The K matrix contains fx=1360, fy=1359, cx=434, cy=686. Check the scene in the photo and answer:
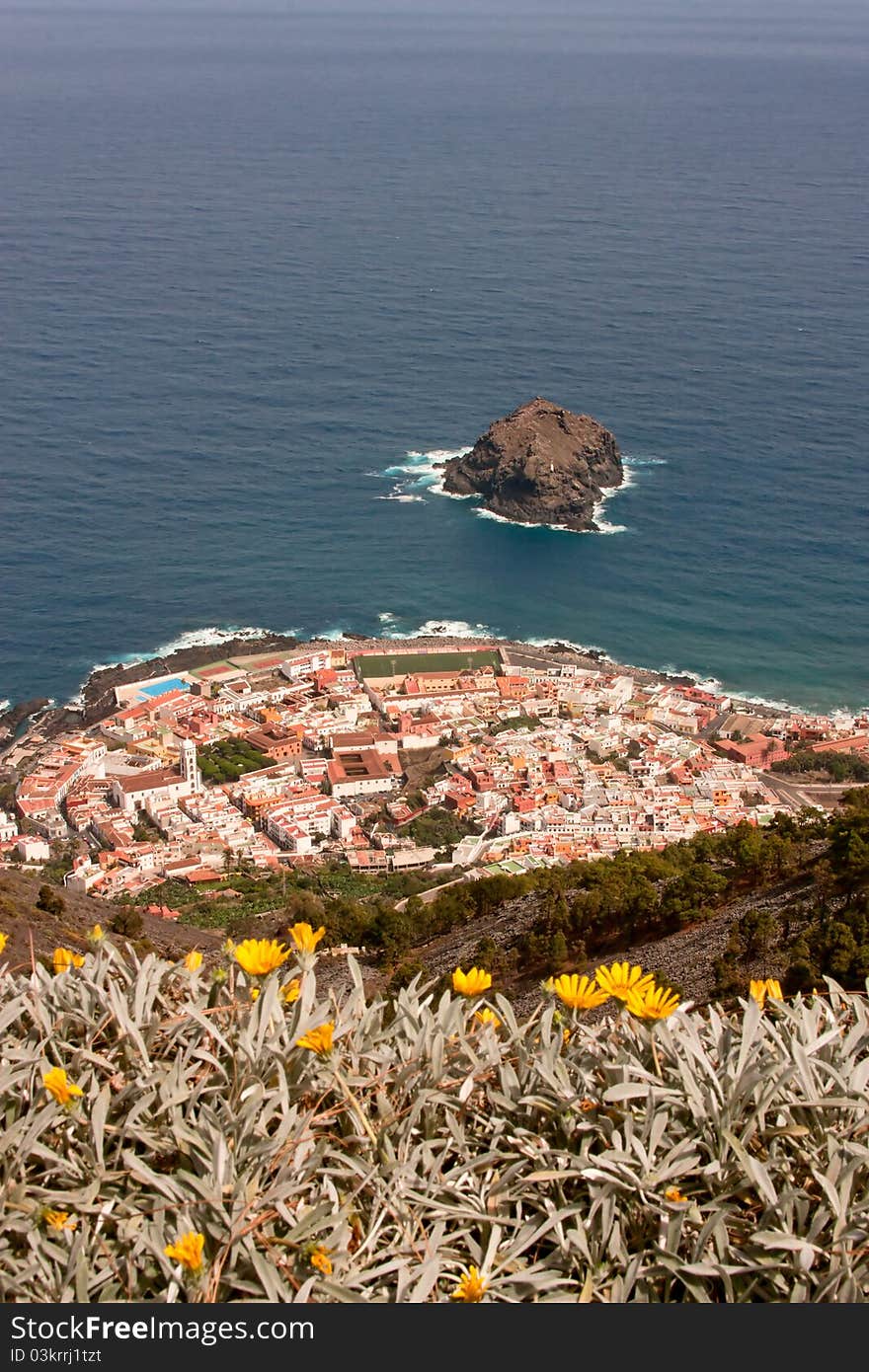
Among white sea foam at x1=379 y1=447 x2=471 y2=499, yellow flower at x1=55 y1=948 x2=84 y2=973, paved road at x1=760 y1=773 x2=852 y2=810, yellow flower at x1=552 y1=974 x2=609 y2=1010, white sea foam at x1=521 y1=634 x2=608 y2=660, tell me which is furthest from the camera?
white sea foam at x1=379 y1=447 x2=471 y2=499

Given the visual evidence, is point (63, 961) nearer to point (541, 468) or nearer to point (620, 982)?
point (620, 982)

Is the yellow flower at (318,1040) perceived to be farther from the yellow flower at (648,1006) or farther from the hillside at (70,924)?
the hillside at (70,924)

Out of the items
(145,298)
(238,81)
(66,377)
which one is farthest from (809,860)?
(238,81)

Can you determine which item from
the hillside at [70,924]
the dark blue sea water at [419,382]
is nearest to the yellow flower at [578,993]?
the hillside at [70,924]

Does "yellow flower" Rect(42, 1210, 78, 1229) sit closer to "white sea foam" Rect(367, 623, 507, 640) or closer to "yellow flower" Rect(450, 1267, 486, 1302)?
"yellow flower" Rect(450, 1267, 486, 1302)

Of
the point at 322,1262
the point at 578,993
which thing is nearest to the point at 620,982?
the point at 578,993

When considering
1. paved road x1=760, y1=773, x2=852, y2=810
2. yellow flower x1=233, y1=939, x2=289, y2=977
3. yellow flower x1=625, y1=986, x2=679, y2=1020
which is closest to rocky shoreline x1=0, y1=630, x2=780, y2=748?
paved road x1=760, y1=773, x2=852, y2=810

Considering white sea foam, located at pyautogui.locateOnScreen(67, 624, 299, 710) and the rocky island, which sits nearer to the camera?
white sea foam, located at pyautogui.locateOnScreen(67, 624, 299, 710)
